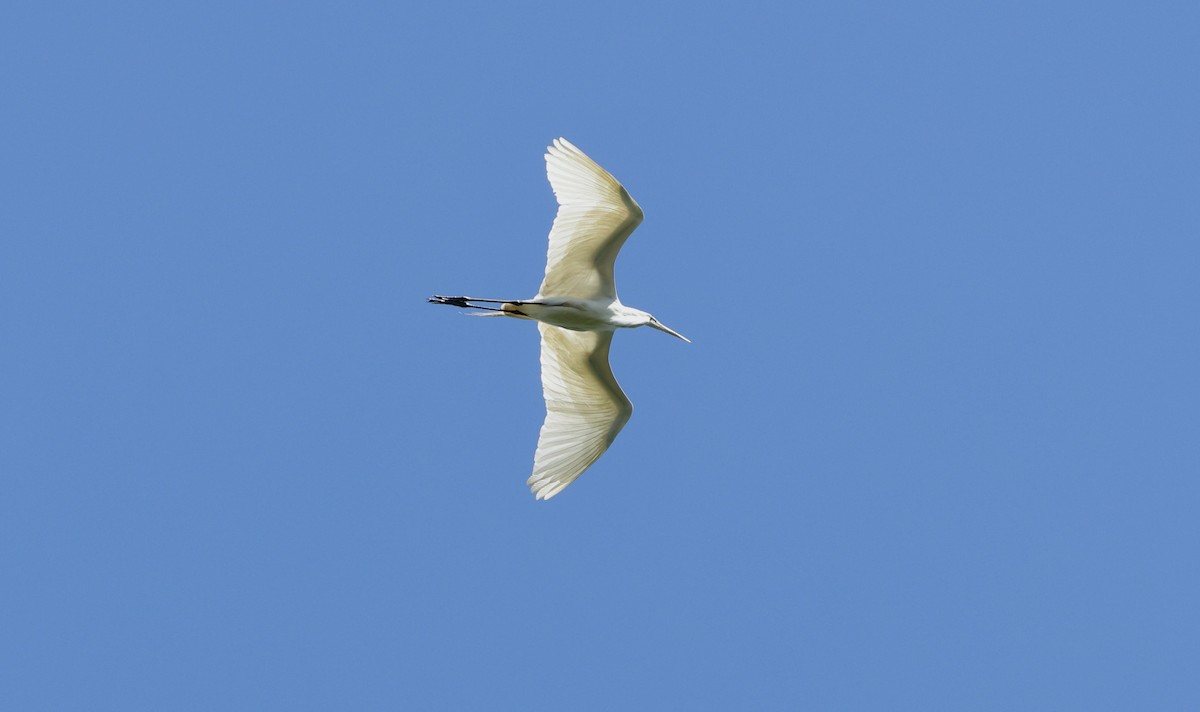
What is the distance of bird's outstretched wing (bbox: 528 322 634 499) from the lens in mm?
18266

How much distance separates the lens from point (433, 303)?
18250 mm

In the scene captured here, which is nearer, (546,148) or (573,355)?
(546,148)

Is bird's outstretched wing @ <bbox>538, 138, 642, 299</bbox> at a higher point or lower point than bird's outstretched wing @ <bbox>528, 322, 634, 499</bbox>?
higher

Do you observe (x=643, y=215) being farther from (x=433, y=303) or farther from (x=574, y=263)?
(x=433, y=303)

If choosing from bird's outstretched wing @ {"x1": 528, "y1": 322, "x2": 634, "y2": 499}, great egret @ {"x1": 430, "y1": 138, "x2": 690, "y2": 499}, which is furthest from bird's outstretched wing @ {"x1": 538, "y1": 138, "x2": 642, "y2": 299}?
bird's outstretched wing @ {"x1": 528, "y1": 322, "x2": 634, "y2": 499}

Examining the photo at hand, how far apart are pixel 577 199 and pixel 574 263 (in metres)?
0.72

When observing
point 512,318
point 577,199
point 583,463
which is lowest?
point 583,463

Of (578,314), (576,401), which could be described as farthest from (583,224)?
(576,401)

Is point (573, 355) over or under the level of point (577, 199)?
under

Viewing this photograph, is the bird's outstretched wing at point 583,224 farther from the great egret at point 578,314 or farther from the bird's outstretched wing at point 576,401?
the bird's outstretched wing at point 576,401

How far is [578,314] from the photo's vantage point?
17781 mm

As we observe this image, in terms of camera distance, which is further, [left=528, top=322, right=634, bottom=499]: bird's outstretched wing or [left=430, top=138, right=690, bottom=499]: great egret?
[left=528, top=322, right=634, bottom=499]: bird's outstretched wing

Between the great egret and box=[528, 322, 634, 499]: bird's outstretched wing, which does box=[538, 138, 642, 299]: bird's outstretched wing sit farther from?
box=[528, 322, 634, 499]: bird's outstretched wing

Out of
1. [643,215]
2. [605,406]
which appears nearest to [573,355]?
[605,406]
